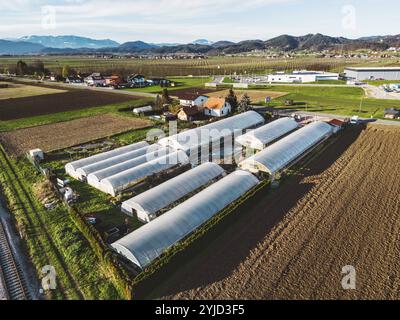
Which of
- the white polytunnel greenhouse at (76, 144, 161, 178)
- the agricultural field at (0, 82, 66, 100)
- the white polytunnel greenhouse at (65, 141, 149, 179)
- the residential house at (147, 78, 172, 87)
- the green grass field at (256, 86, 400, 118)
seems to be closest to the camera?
the white polytunnel greenhouse at (76, 144, 161, 178)

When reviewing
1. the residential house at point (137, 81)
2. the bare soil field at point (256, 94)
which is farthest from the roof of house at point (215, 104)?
the residential house at point (137, 81)

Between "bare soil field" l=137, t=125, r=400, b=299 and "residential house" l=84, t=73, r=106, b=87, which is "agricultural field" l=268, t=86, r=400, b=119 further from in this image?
"residential house" l=84, t=73, r=106, b=87

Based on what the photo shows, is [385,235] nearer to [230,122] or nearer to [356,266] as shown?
[356,266]

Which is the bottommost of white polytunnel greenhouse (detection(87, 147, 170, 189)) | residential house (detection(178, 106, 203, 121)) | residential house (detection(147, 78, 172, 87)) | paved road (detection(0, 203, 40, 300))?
paved road (detection(0, 203, 40, 300))

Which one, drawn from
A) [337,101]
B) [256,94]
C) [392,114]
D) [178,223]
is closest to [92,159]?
[178,223]

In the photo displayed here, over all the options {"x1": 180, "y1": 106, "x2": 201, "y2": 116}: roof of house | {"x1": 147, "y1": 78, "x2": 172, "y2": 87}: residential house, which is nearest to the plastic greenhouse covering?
{"x1": 180, "y1": 106, "x2": 201, "y2": 116}: roof of house

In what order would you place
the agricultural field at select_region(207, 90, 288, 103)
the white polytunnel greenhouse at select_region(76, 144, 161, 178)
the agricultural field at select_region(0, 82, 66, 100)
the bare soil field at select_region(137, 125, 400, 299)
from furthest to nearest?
1. the agricultural field at select_region(0, 82, 66, 100)
2. the agricultural field at select_region(207, 90, 288, 103)
3. the white polytunnel greenhouse at select_region(76, 144, 161, 178)
4. the bare soil field at select_region(137, 125, 400, 299)

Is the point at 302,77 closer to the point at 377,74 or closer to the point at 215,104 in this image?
the point at 377,74

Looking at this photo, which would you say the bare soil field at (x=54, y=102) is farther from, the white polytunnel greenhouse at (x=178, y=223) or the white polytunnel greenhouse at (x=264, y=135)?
the white polytunnel greenhouse at (x=178, y=223)
